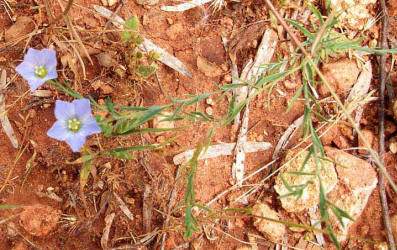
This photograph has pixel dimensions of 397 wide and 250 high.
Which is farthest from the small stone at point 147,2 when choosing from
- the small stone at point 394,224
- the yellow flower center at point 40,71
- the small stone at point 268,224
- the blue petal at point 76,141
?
the small stone at point 394,224

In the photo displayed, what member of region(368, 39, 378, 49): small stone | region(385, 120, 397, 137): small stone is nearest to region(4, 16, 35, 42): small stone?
region(368, 39, 378, 49): small stone

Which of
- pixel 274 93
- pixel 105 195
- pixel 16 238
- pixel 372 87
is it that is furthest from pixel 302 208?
pixel 16 238

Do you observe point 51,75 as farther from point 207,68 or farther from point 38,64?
point 207,68

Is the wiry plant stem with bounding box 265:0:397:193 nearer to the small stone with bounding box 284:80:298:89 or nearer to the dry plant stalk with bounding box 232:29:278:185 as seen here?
the dry plant stalk with bounding box 232:29:278:185

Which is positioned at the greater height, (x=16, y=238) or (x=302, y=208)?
(x=302, y=208)

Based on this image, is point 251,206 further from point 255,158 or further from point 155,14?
point 155,14

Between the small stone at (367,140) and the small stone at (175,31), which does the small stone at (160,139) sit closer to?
the small stone at (175,31)
